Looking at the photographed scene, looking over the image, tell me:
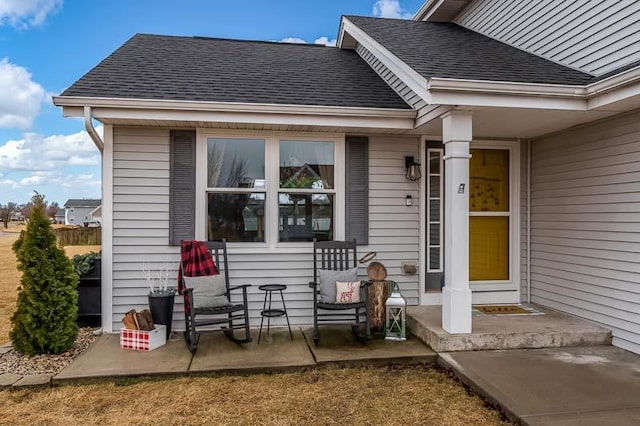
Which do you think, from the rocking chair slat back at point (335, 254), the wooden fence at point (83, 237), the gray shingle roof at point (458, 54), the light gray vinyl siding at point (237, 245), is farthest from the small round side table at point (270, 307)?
the wooden fence at point (83, 237)

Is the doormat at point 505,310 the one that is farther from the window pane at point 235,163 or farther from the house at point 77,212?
the house at point 77,212

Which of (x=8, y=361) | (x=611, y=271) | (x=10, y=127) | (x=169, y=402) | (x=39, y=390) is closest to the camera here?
(x=169, y=402)

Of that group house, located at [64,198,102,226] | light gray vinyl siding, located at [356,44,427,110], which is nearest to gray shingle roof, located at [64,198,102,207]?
house, located at [64,198,102,226]

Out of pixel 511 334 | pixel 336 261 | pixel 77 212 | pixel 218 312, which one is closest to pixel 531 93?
pixel 511 334

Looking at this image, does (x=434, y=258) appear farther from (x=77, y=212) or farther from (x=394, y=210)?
(x=77, y=212)

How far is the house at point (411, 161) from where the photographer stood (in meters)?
4.02

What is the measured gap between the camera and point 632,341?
3.97 metres

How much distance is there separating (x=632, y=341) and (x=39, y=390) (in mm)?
5043

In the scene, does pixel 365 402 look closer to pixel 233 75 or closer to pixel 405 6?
pixel 233 75

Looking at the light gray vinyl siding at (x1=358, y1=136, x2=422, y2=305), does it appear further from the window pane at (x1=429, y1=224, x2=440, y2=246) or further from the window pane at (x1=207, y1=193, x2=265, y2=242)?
the window pane at (x1=207, y1=193, x2=265, y2=242)

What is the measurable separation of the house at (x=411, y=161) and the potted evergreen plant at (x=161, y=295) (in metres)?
0.11

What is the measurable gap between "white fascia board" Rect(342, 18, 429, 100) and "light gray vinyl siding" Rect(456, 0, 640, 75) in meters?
1.92

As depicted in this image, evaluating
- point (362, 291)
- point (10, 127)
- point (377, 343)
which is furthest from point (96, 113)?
point (10, 127)

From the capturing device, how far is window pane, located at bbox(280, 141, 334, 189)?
4.96 metres
